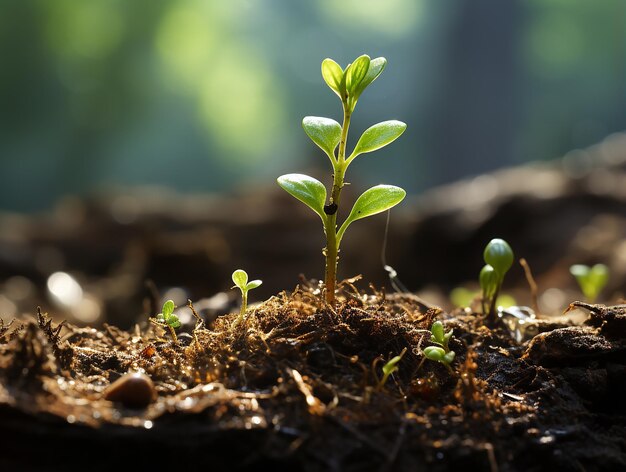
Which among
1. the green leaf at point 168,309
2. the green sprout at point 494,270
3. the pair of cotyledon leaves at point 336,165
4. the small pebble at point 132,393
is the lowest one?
the small pebble at point 132,393

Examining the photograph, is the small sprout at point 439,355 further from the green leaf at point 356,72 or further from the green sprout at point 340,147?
the green leaf at point 356,72

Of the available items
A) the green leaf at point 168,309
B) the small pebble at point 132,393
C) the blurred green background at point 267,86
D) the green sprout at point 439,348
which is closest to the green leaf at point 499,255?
the green sprout at point 439,348

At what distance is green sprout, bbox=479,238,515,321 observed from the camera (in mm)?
1371

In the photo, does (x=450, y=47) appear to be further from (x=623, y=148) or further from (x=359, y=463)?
(x=359, y=463)

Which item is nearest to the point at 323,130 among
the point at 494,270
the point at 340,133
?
the point at 340,133

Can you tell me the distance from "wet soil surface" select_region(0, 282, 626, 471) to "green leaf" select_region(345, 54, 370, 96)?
0.42m

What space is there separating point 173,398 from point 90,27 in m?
15.8

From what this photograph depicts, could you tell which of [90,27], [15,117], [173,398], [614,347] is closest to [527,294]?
[614,347]

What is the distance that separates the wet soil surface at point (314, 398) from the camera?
0.87 meters

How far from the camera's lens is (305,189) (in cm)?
115

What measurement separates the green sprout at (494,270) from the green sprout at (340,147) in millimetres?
317

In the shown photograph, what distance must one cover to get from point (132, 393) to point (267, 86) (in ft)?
62.2

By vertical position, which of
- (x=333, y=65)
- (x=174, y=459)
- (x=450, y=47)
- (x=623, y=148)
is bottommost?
(x=174, y=459)

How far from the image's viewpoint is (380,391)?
102 cm
